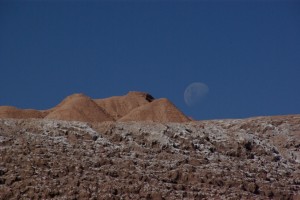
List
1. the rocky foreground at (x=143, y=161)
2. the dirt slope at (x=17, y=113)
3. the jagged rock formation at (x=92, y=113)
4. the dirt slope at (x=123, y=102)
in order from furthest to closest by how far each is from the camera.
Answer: the dirt slope at (x=123, y=102) < the dirt slope at (x=17, y=113) < the jagged rock formation at (x=92, y=113) < the rocky foreground at (x=143, y=161)

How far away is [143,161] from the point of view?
30078mm

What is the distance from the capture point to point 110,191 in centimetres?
2695

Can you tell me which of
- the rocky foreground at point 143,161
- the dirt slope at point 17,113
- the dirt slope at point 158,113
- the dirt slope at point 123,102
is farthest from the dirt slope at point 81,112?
the rocky foreground at point 143,161

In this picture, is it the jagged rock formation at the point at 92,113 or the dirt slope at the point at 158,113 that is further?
the jagged rock formation at the point at 92,113

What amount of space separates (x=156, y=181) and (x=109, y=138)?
4.46m

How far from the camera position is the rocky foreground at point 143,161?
27.1 m

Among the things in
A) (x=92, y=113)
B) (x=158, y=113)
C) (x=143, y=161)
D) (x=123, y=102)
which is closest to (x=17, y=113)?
(x=92, y=113)

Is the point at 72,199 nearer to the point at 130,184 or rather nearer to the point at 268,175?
the point at 130,184

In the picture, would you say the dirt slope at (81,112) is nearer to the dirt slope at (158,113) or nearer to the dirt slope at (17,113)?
the dirt slope at (17,113)

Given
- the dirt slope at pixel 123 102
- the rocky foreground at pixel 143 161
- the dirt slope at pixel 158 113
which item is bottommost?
the rocky foreground at pixel 143 161

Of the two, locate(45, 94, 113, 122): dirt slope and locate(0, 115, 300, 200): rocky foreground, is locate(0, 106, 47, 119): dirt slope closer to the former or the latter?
locate(45, 94, 113, 122): dirt slope

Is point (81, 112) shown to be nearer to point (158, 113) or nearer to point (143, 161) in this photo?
point (158, 113)

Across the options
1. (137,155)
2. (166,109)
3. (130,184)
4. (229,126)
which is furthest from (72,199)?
(166,109)

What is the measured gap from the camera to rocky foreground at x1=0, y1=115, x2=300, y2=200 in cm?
2706
